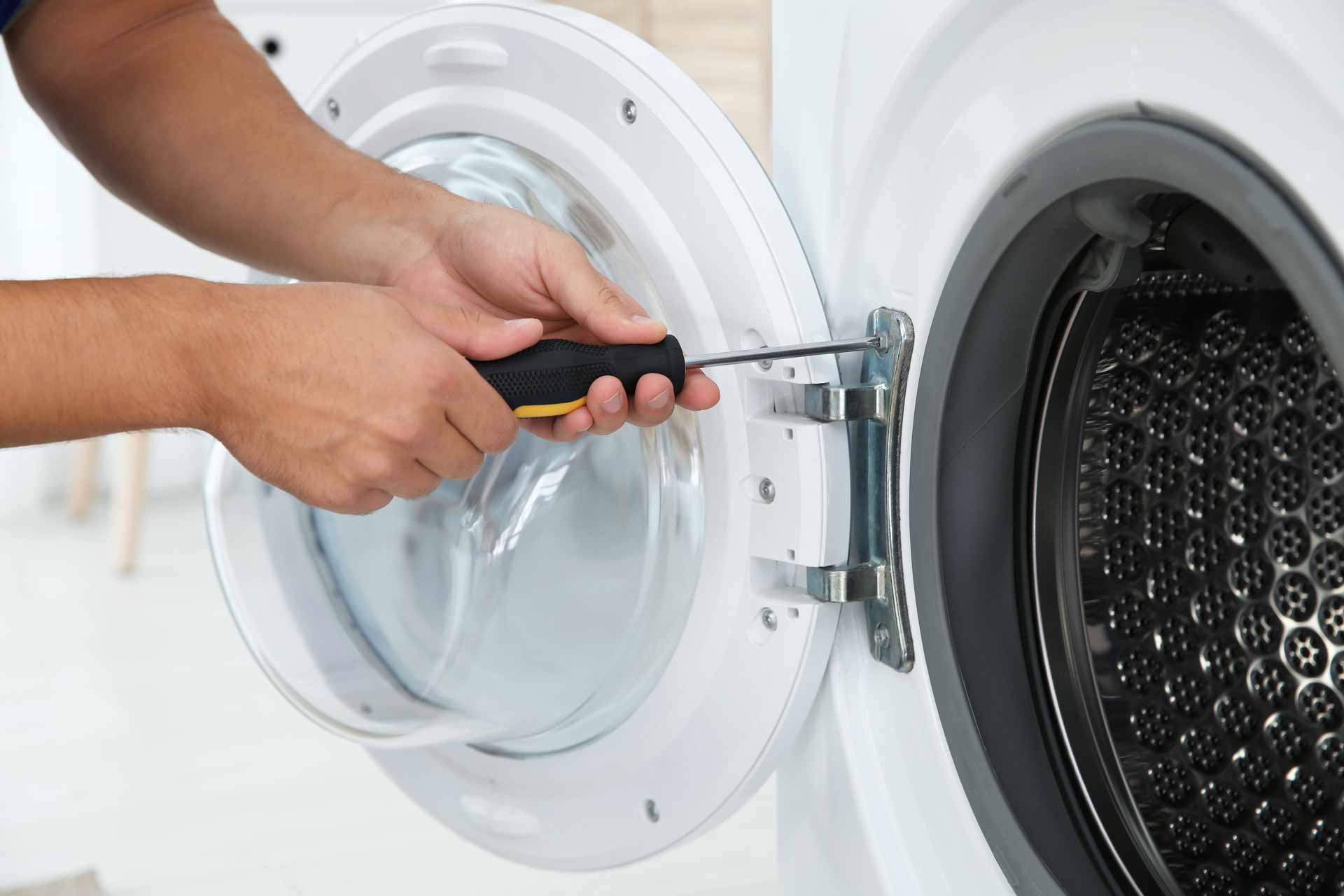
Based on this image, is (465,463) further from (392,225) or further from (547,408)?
(392,225)

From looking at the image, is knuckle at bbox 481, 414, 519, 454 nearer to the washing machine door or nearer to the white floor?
the washing machine door

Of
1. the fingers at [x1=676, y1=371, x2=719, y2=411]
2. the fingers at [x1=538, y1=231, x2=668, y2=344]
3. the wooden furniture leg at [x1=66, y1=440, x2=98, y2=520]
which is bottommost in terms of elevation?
the wooden furniture leg at [x1=66, y1=440, x2=98, y2=520]

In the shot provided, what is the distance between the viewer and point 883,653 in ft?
2.01

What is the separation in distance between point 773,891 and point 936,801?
0.63 meters

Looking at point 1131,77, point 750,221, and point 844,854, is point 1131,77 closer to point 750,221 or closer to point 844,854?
point 750,221

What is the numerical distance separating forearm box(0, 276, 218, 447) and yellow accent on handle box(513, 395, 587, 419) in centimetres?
15

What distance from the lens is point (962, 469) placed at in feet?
1.89

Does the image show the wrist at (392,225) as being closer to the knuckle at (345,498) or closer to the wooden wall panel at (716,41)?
the knuckle at (345,498)

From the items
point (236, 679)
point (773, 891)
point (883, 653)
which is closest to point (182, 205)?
point (883, 653)

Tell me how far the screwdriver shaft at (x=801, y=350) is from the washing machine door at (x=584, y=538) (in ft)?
0.06

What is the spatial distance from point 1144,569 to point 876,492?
0.45 feet

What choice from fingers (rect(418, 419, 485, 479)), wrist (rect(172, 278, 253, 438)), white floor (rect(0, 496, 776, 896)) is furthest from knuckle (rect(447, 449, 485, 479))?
white floor (rect(0, 496, 776, 896))

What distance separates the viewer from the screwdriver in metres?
0.61

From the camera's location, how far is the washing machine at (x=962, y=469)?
51cm
